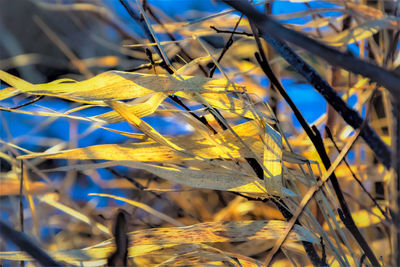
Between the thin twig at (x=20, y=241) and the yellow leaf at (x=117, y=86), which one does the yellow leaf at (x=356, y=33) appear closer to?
the yellow leaf at (x=117, y=86)

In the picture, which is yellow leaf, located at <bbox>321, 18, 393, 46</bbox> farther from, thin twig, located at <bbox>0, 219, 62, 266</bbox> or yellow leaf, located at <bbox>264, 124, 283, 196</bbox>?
thin twig, located at <bbox>0, 219, 62, 266</bbox>

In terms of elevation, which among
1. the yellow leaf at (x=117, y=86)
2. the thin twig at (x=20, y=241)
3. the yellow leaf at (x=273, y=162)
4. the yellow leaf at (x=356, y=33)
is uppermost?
the yellow leaf at (x=356, y=33)

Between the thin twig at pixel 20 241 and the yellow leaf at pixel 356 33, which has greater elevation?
the yellow leaf at pixel 356 33

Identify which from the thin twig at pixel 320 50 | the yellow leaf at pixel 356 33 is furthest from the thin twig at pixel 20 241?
the yellow leaf at pixel 356 33

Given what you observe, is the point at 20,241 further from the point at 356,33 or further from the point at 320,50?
the point at 356,33

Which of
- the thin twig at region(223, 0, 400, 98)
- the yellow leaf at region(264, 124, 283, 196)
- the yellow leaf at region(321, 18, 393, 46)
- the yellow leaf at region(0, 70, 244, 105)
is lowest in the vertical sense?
the yellow leaf at region(264, 124, 283, 196)

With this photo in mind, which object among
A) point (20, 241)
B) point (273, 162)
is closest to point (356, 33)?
point (273, 162)

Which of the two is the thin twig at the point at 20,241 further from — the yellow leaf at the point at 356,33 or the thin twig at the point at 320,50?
the yellow leaf at the point at 356,33

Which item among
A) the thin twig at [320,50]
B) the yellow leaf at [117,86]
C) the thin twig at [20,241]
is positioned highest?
the yellow leaf at [117,86]

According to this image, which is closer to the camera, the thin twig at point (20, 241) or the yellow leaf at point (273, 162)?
the thin twig at point (20, 241)

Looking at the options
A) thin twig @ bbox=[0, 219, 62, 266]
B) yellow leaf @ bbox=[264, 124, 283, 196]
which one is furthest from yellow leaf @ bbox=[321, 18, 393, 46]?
thin twig @ bbox=[0, 219, 62, 266]

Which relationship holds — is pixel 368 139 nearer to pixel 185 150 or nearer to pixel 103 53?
pixel 185 150

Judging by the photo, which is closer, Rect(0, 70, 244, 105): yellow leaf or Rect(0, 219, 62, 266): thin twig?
Rect(0, 219, 62, 266): thin twig

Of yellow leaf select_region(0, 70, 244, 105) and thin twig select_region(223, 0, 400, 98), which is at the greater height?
yellow leaf select_region(0, 70, 244, 105)
